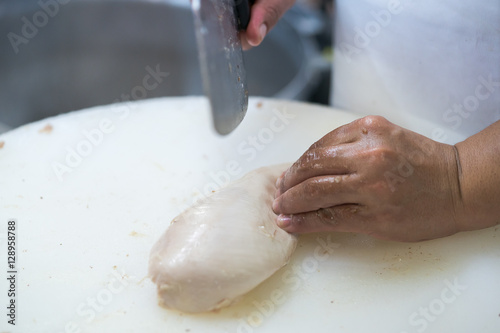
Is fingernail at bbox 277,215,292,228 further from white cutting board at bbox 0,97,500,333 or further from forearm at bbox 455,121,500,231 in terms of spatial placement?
forearm at bbox 455,121,500,231

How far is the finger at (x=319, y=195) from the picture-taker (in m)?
1.04

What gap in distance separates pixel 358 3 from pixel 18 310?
1.24m

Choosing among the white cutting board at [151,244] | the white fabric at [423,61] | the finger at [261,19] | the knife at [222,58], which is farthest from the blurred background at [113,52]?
the knife at [222,58]

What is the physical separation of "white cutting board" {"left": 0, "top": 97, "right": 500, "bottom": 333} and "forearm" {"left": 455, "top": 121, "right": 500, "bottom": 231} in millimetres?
118

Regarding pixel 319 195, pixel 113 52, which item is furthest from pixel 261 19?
pixel 113 52

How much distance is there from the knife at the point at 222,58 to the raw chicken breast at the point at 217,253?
0.21 m

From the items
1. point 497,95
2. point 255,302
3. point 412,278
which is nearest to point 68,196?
point 255,302

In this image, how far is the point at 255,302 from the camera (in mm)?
1049

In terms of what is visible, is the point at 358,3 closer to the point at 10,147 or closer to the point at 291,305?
the point at 291,305

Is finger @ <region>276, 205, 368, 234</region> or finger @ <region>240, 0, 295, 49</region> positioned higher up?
finger @ <region>240, 0, 295, 49</region>

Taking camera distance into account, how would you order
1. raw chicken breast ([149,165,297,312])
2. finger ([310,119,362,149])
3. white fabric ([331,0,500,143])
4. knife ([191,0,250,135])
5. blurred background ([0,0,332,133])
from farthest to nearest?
blurred background ([0,0,332,133]) < white fabric ([331,0,500,143]) < finger ([310,119,362,149]) < raw chicken breast ([149,165,297,312]) < knife ([191,0,250,135])

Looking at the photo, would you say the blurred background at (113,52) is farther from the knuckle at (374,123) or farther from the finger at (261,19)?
the knuckle at (374,123)

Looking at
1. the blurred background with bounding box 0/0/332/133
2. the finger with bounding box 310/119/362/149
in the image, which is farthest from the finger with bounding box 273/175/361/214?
the blurred background with bounding box 0/0/332/133

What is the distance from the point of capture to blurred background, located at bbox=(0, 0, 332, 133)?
2.35 meters
